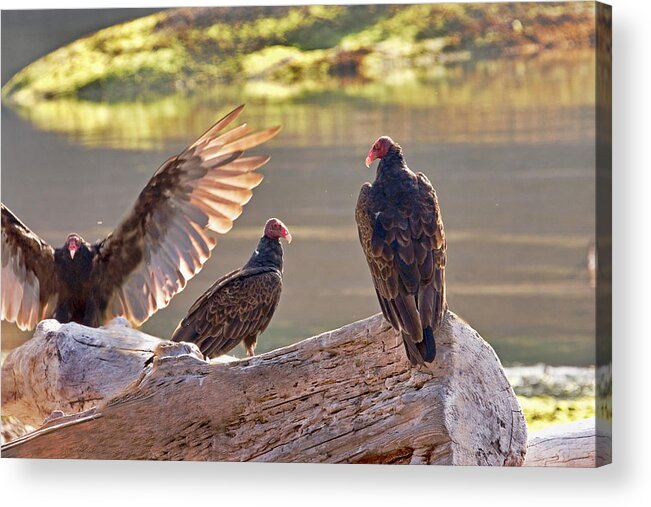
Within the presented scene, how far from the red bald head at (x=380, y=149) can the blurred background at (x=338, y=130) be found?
55 millimetres

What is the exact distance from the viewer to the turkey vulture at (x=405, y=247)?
17.4ft

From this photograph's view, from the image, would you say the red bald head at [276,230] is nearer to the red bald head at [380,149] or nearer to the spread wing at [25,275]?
the red bald head at [380,149]

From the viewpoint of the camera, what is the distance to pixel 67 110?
19.4ft

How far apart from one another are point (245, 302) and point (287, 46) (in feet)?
3.78

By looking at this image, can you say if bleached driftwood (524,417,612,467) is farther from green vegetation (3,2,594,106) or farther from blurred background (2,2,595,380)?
green vegetation (3,2,594,106)

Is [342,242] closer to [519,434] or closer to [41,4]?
[519,434]

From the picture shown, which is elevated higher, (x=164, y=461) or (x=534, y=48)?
(x=534, y=48)

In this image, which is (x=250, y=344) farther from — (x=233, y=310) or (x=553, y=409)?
(x=553, y=409)

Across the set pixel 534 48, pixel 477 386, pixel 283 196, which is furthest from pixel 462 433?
pixel 534 48

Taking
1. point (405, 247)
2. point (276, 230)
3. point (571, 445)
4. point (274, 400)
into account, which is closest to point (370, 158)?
point (405, 247)

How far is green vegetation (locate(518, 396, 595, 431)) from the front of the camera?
5.35 meters

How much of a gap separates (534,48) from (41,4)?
2.28m

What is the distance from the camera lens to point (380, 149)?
552 centimetres

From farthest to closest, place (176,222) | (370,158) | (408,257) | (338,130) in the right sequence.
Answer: (176,222) → (338,130) → (370,158) → (408,257)
